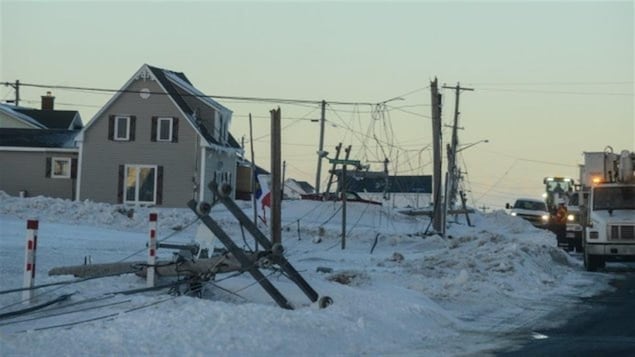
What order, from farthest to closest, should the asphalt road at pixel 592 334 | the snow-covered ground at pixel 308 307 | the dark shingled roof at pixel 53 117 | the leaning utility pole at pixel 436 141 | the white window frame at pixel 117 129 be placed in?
the dark shingled roof at pixel 53 117 < the white window frame at pixel 117 129 < the leaning utility pole at pixel 436 141 < the asphalt road at pixel 592 334 < the snow-covered ground at pixel 308 307

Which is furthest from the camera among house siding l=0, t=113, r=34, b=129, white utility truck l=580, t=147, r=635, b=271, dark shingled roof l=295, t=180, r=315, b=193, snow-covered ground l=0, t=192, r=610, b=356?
dark shingled roof l=295, t=180, r=315, b=193

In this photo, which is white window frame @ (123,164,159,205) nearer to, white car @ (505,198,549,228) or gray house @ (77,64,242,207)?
gray house @ (77,64,242,207)

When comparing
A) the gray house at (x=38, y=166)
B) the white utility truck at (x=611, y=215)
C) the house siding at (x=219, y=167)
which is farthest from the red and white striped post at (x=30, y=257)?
the gray house at (x=38, y=166)

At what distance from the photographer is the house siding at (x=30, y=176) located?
4559 centimetres

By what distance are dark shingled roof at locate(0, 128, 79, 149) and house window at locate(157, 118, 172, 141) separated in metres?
5.45

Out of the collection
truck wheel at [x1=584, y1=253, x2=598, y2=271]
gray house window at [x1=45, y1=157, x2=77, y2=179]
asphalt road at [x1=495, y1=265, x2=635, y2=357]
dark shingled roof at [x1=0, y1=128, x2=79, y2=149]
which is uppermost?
dark shingled roof at [x1=0, y1=128, x2=79, y2=149]

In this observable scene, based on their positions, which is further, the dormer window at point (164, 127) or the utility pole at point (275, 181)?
the dormer window at point (164, 127)

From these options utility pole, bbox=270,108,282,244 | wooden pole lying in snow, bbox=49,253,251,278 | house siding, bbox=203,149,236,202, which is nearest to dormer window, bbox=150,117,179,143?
house siding, bbox=203,149,236,202

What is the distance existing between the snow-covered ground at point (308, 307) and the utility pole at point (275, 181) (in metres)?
1.22

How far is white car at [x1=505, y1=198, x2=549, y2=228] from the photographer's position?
57938mm

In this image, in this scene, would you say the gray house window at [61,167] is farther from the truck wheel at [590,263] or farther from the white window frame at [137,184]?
the truck wheel at [590,263]

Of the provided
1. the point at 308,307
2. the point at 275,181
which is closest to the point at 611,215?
the point at 275,181

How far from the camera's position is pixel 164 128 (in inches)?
1729

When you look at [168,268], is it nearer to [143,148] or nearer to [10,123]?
[143,148]
